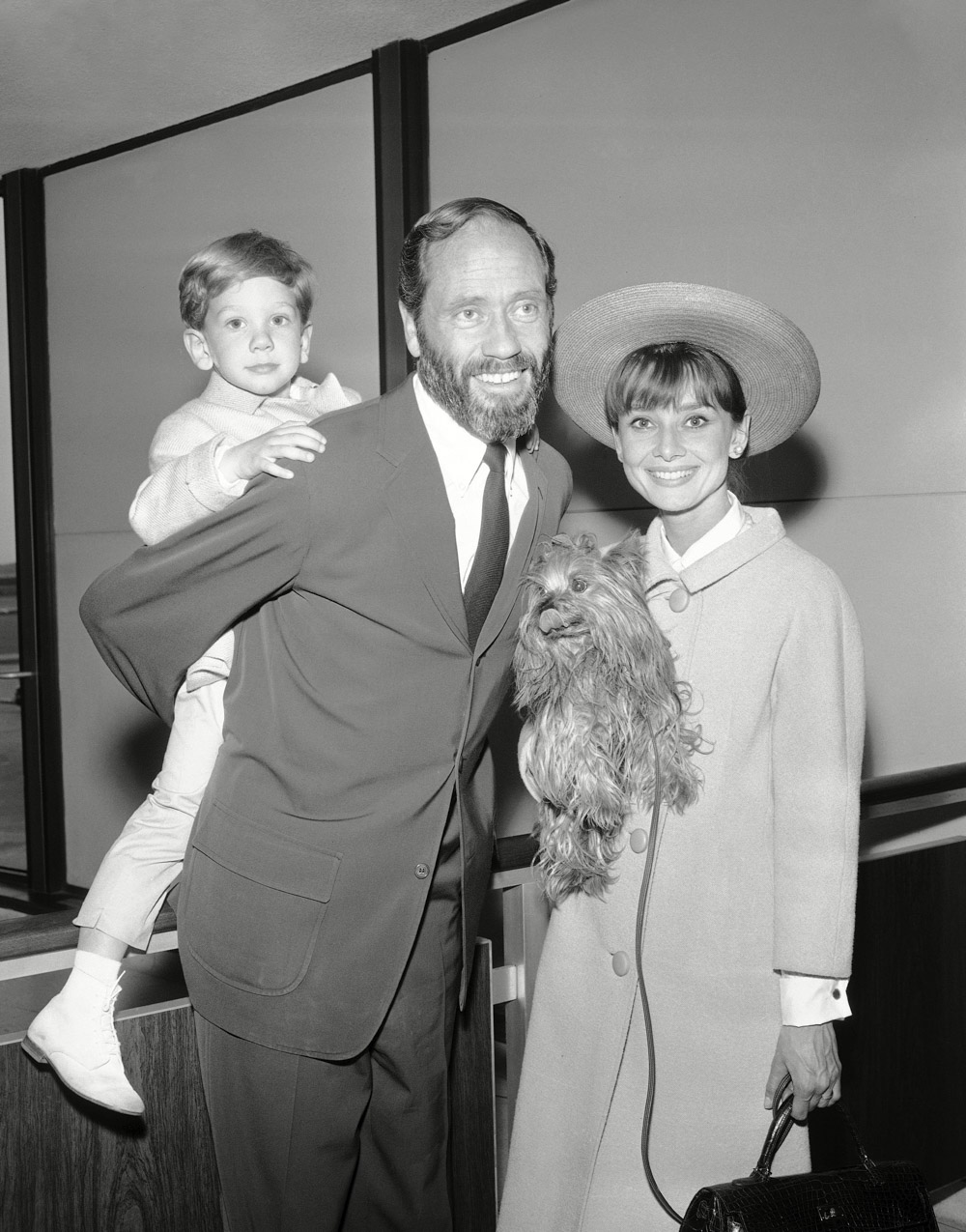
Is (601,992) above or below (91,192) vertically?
below

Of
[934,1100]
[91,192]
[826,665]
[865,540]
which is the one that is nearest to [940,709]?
[865,540]

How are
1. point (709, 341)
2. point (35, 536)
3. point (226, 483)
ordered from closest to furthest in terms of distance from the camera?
1. point (226, 483)
2. point (709, 341)
3. point (35, 536)

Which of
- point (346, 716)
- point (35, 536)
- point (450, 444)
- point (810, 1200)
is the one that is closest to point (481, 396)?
point (450, 444)

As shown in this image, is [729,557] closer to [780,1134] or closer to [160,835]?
[780,1134]

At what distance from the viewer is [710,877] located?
1713 mm

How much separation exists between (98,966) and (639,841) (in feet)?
2.49

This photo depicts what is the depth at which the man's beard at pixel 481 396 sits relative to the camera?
66.7 inches

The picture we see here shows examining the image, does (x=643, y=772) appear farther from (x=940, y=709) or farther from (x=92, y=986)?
(x=940, y=709)

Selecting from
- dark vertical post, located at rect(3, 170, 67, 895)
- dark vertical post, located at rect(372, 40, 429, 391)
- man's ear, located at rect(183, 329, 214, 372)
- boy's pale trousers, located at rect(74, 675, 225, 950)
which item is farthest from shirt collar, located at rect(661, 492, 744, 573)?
dark vertical post, located at rect(3, 170, 67, 895)

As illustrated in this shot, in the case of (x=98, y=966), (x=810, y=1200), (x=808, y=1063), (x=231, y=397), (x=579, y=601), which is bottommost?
(x=810, y=1200)

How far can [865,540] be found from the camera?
341 centimetres

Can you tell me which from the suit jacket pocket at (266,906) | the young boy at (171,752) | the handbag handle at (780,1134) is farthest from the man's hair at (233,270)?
the handbag handle at (780,1134)

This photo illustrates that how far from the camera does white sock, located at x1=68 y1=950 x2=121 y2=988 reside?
5.53 ft

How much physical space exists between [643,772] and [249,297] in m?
1.11
